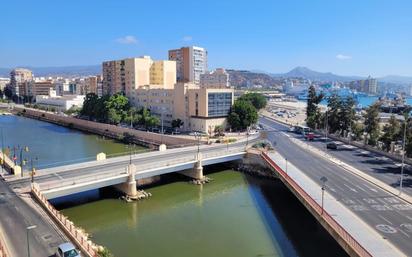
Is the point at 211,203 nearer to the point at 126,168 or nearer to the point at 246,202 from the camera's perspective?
the point at 246,202

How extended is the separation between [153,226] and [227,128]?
5337 cm

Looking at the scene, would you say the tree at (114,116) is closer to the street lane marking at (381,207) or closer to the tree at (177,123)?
the tree at (177,123)

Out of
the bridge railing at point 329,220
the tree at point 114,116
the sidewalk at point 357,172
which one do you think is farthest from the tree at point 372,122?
the tree at point 114,116

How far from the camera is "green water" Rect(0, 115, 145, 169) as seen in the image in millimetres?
62444

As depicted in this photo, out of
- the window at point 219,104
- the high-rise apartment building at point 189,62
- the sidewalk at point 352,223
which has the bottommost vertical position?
the sidewalk at point 352,223

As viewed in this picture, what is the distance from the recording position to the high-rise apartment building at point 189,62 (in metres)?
155

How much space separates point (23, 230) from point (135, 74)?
81482 mm

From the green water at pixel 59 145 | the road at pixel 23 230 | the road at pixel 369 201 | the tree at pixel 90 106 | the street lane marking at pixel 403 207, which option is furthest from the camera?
the tree at pixel 90 106

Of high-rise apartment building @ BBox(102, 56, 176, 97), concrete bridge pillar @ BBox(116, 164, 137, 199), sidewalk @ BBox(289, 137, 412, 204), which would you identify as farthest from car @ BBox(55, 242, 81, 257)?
high-rise apartment building @ BBox(102, 56, 176, 97)

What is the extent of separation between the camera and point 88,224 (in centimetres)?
3192

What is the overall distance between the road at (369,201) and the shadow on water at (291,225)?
11.4 ft

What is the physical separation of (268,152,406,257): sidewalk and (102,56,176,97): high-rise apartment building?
74.5 m

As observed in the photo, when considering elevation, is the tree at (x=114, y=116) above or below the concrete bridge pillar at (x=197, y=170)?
above

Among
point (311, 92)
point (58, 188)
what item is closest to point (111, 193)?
point (58, 188)
